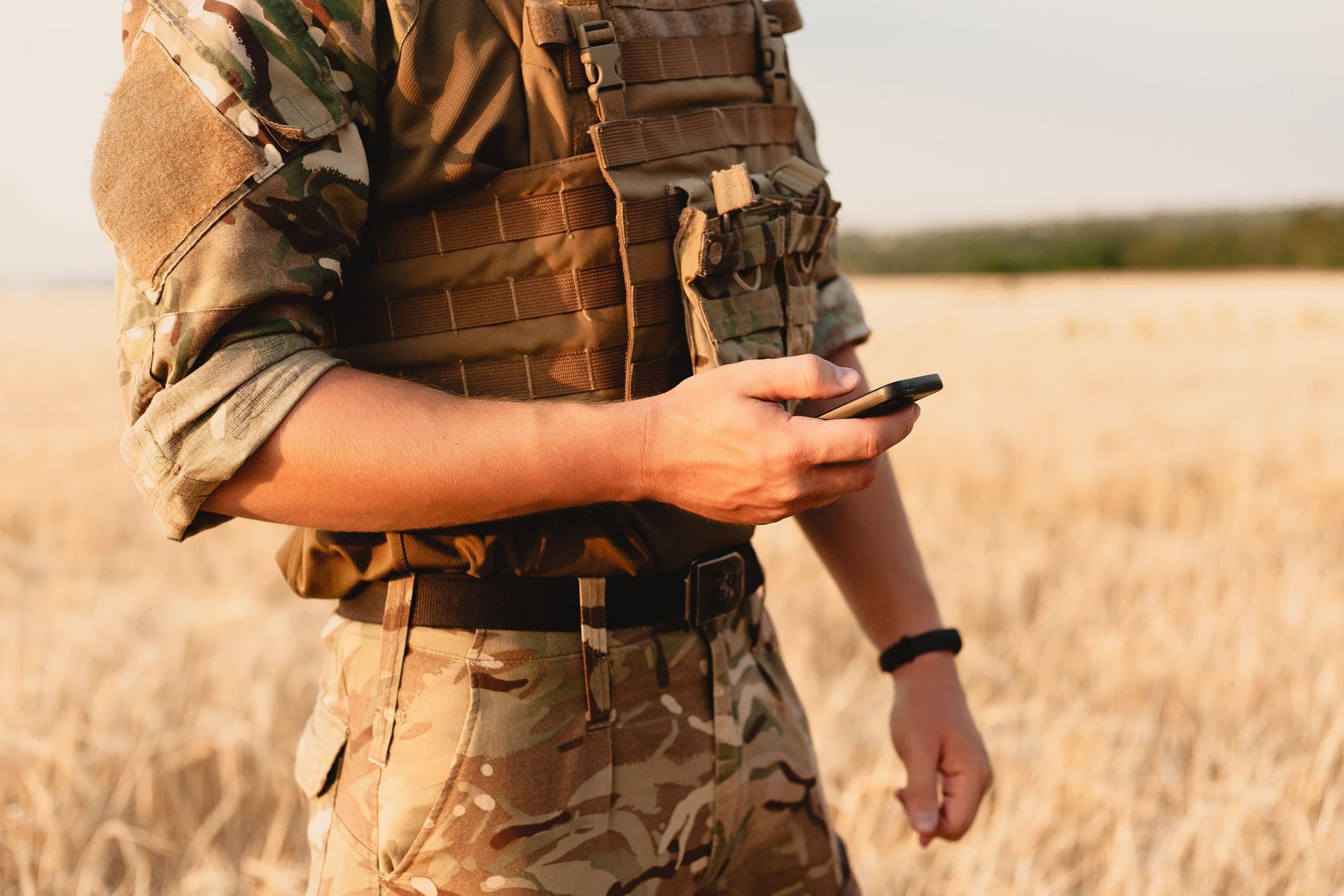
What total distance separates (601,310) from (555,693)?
43 centimetres

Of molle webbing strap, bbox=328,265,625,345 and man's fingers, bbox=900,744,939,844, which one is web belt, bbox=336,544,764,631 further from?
man's fingers, bbox=900,744,939,844

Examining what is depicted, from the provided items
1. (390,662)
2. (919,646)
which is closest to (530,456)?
(390,662)

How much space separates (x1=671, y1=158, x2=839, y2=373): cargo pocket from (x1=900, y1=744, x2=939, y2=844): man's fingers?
621mm

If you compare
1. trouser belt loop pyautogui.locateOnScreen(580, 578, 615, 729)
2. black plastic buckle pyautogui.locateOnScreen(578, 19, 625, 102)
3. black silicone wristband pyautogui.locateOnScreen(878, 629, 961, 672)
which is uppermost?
black plastic buckle pyautogui.locateOnScreen(578, 19, 625, 102)

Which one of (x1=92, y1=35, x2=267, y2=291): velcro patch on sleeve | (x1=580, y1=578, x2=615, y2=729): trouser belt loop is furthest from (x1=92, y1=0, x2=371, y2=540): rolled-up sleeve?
(x1=580, y1=578, x2=615, y2=729): trouser belt loop

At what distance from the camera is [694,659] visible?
137 cm

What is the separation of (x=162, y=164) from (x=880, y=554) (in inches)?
42.7

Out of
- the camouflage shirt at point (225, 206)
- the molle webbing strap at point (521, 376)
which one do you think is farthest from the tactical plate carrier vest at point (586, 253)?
the camouflage shirt at point (225, 206)

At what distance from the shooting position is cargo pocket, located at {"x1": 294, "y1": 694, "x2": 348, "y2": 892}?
4.23 feet

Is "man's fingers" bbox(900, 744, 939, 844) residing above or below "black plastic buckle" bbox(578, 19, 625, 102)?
below

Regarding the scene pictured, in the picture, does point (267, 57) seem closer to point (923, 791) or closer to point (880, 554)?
point (880, 554)

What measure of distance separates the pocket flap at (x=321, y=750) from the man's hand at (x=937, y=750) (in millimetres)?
804

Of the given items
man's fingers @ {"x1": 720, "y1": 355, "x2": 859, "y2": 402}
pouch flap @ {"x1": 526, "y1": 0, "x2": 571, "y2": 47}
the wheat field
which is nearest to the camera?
man's fingers @ {"x1": 720, "y1": 355, "x2": 859, "y2": 402}

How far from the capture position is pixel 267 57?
3.47 ft
